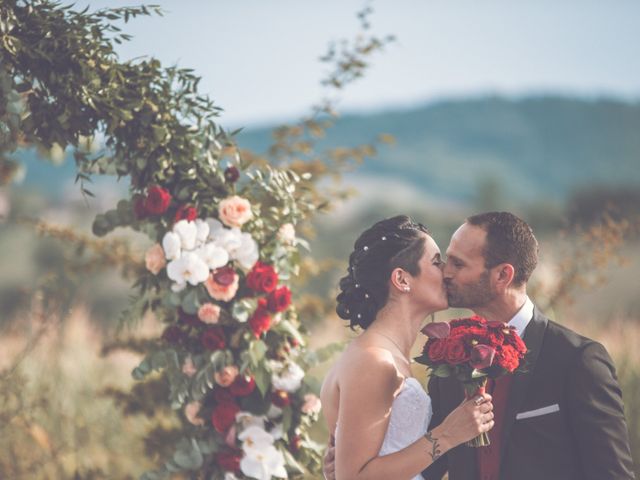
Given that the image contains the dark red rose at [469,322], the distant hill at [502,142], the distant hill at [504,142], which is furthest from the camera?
the distant hill at [504,142]

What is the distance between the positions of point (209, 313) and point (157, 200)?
2.24 ft

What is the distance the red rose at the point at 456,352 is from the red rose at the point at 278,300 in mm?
1599

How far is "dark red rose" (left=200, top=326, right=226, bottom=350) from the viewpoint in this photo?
4.79 metres

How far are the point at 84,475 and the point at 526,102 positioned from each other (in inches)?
4036

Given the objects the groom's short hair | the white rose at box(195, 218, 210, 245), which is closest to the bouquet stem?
the groom's short hair

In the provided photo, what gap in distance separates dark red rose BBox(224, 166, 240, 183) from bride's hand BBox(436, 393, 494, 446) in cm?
208

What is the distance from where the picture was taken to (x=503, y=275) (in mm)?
3707

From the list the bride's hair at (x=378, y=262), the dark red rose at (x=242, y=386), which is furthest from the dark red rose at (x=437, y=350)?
the dark red rose at (x=242, y=386)

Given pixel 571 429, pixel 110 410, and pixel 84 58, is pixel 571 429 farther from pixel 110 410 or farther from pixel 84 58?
pixel 110 410

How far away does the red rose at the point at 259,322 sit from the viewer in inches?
189

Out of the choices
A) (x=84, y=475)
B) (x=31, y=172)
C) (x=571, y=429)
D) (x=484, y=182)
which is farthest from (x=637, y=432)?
(x=31, y=172)

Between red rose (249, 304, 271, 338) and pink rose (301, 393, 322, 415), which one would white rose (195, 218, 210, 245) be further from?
pink rose (301, 393, 322, 415)

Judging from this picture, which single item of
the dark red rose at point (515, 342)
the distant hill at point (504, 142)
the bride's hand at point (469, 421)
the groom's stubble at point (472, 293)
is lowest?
the bride's hand at point (469, 421)

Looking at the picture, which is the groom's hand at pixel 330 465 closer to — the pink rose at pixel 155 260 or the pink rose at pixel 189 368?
the pink rose at pixel 189 368
